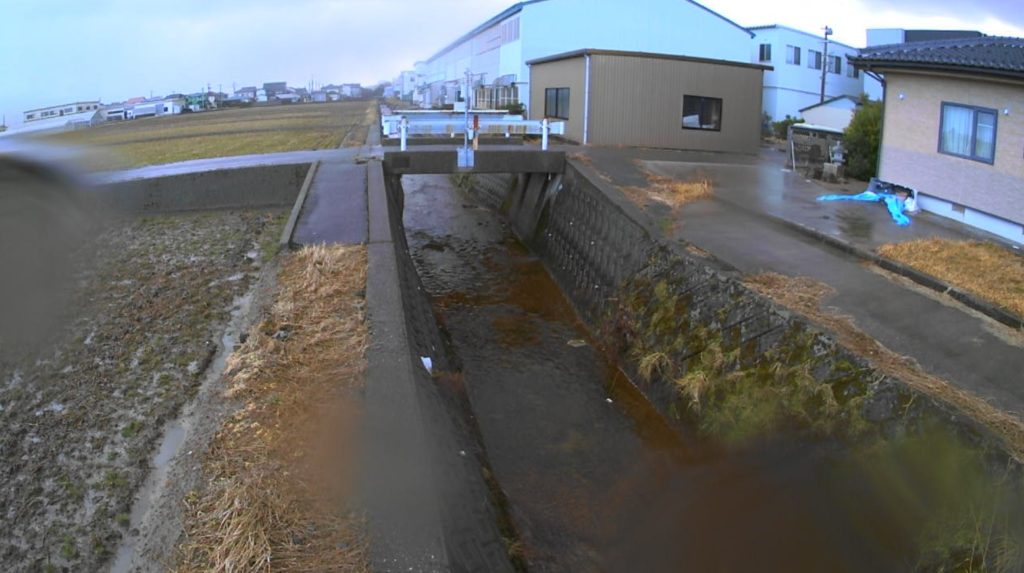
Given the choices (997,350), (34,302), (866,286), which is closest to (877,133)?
(866,286)

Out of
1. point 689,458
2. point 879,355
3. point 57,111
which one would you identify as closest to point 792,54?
point 689,458

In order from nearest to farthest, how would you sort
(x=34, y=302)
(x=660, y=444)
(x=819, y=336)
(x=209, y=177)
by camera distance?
(x=34, y=302)
(x=819, y=336)
(x=660, y=444)
(x=209, y=177)

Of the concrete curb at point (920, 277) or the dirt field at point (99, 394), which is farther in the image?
the concrete curb at point (920, 277)

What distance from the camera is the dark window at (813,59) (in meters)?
41.6

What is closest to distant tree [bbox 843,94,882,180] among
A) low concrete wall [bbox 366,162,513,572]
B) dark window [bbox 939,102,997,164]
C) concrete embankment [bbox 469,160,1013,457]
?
dark window [bbox 939,102,997,164]

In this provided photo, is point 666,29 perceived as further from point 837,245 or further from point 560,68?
point 837,245

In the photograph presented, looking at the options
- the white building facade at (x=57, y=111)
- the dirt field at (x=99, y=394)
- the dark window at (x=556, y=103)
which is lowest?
the dirt field at (x=99, y=394)

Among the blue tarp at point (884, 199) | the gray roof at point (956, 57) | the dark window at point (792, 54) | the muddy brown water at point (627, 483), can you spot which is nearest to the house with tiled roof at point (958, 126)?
the gray roof at point (956, 57)

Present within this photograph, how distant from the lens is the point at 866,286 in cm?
862

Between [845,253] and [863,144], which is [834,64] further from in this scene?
[845,253]

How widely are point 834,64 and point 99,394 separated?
44.3 m

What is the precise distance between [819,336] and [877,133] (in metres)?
11.7

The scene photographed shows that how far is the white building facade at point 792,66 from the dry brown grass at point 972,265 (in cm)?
3115

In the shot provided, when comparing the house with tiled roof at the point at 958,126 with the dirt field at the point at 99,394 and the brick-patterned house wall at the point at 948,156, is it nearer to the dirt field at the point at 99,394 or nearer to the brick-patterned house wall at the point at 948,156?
the brick-patterned house wall at the point at 948,156
